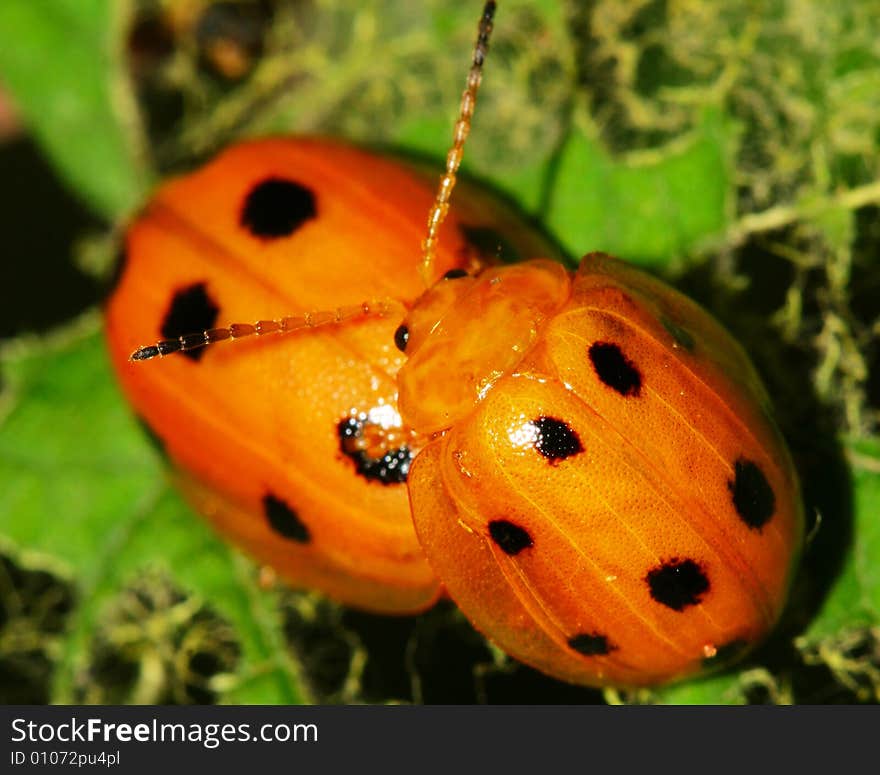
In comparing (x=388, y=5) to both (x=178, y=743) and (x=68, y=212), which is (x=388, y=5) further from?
(x=178, y=743)

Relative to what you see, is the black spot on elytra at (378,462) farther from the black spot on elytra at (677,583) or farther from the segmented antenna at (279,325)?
the black spot on elytra at (677,583)

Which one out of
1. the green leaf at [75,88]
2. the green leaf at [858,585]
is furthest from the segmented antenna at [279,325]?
the green leaf at [75,88]

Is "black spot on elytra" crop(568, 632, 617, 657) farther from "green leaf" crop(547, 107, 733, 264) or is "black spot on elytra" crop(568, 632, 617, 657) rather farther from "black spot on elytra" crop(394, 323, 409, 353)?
"green leaf" crop(547, 107, 733, 264)

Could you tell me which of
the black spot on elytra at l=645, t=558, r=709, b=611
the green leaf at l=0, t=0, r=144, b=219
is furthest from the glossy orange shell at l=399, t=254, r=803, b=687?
the green leaf at l=0, t=0, r=144, b=219

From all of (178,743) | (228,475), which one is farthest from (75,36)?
(178,743)

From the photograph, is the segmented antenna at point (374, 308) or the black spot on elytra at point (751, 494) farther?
the segmented antenna at point (374, 308)

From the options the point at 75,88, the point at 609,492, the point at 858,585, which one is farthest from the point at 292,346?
the point at 75,88

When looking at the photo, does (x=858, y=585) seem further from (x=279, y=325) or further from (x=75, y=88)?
(x=75, y=88)
